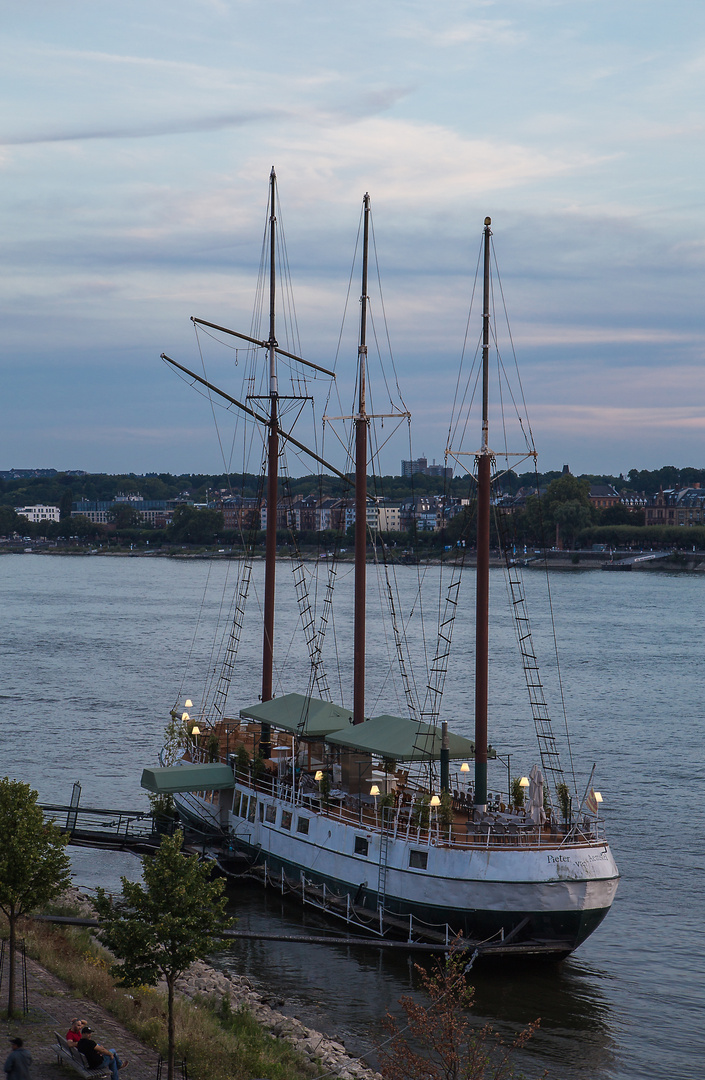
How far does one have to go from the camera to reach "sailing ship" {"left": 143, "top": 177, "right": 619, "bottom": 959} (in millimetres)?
26219

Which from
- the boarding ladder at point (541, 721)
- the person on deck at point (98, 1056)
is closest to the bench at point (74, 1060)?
the person on deck at point (98, 1056)

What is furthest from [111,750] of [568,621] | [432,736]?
[568,621]

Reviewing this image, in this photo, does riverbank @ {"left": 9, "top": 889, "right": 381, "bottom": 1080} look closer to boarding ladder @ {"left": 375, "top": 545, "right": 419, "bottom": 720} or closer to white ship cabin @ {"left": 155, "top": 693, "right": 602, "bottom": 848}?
white ship cabin @ {"left": 155, "top": 693, "right": 602, "bottom": 848}

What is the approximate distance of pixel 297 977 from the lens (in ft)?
91.6

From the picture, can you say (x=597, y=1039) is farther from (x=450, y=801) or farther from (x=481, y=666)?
(x=481, y=666)

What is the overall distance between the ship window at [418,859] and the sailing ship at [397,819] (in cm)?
4

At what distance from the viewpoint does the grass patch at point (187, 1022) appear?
1873 centimetres

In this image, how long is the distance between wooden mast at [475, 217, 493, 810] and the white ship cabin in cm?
81

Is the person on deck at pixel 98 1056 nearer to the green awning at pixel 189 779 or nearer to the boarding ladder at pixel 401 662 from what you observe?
the boarding ladder at pixel 401 662

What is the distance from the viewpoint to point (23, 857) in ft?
61.1

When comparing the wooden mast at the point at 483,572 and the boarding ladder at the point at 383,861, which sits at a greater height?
the wooden mast at the point at 483,572

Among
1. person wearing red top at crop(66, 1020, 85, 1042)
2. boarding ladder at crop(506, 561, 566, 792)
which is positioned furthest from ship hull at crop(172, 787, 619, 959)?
person wearing red top at crop(66, 1020, 85, 1042)

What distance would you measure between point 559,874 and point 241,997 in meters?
7.52

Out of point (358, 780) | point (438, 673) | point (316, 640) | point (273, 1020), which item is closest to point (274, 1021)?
point (273, 1020)
